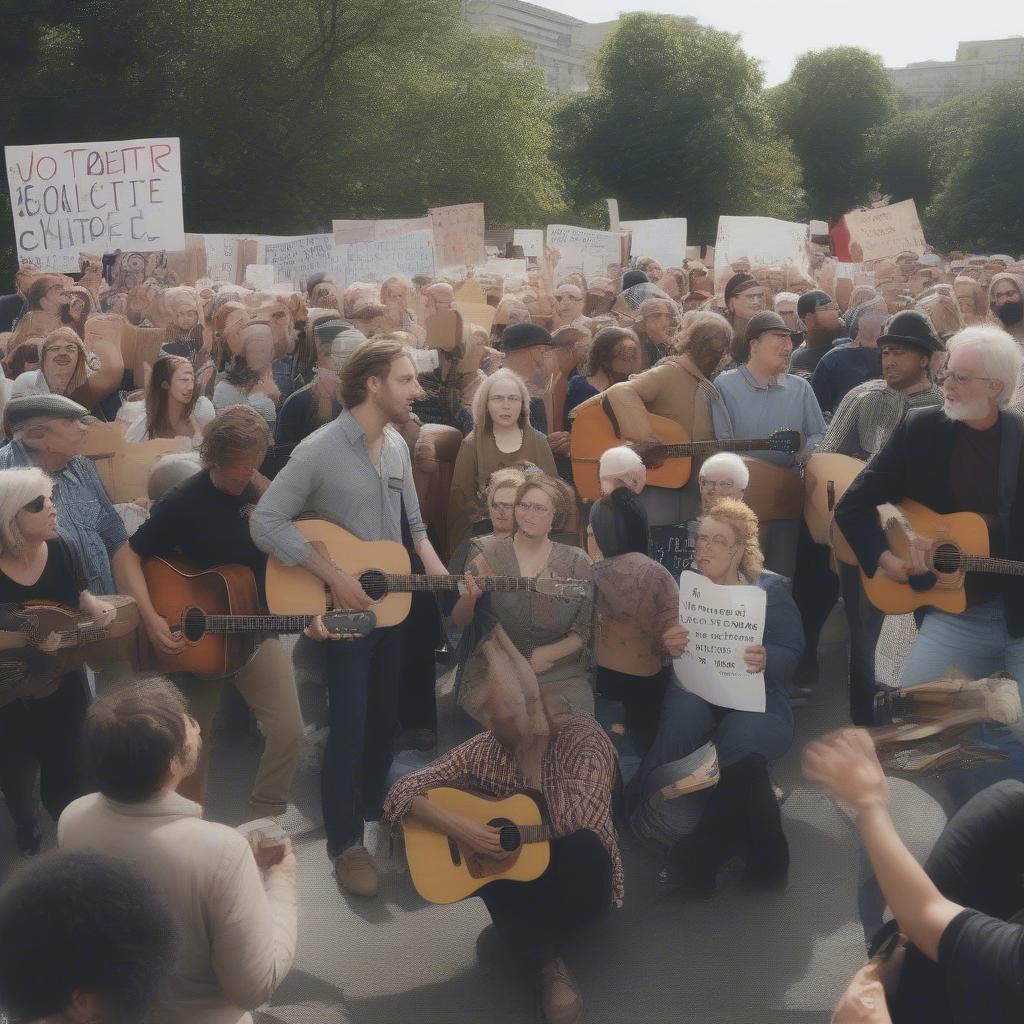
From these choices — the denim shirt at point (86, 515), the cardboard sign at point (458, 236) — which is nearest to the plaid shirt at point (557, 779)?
the denim shirt at point (86, 515)

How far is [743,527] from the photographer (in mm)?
5625

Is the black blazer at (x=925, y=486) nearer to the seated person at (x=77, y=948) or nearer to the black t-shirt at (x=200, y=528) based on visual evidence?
the black t-shirt at (x=200, y=528)

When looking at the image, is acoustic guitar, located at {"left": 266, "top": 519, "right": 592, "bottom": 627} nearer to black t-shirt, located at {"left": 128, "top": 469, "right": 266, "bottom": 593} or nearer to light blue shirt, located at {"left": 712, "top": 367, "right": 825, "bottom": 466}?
black t-shirt, located at {"left": 128, "top": 469, "right": 266, "bottom": 593}

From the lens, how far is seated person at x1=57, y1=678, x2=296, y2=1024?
2.88m

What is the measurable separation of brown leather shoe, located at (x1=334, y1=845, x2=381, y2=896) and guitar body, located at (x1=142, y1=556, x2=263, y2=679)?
854 millimetres

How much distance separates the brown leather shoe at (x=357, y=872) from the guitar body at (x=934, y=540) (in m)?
2.22

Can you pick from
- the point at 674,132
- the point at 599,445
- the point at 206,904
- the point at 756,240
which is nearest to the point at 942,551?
the point at 599,445

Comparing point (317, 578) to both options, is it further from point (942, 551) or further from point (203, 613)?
point (942, 551)

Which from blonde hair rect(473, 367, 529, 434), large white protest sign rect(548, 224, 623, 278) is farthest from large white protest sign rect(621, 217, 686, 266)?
blonde hair rect(473, 367, 529, 434)

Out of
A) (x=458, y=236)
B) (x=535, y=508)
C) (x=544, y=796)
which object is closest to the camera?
(x=544, y=796)

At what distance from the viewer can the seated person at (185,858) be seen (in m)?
2.88

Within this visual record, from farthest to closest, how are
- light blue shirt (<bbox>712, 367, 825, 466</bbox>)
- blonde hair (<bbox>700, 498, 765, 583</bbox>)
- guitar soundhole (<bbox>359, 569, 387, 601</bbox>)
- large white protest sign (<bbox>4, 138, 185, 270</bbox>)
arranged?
large white protest sign (<bbox>4, 138, 185, 270</bbox>)
light blue shirt (<bbox>712, 367, 825, 466</bbox>)
blonde hair (<bbox>700, 498, 765, 583</bbox>)
guitar soundhole (<bbox>359, 569, 387, 601</bbox>)

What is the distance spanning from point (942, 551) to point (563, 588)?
1.40m

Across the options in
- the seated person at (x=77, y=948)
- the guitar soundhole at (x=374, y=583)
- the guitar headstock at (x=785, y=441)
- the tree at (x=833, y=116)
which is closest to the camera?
the seated person at (x=77, y=948)
